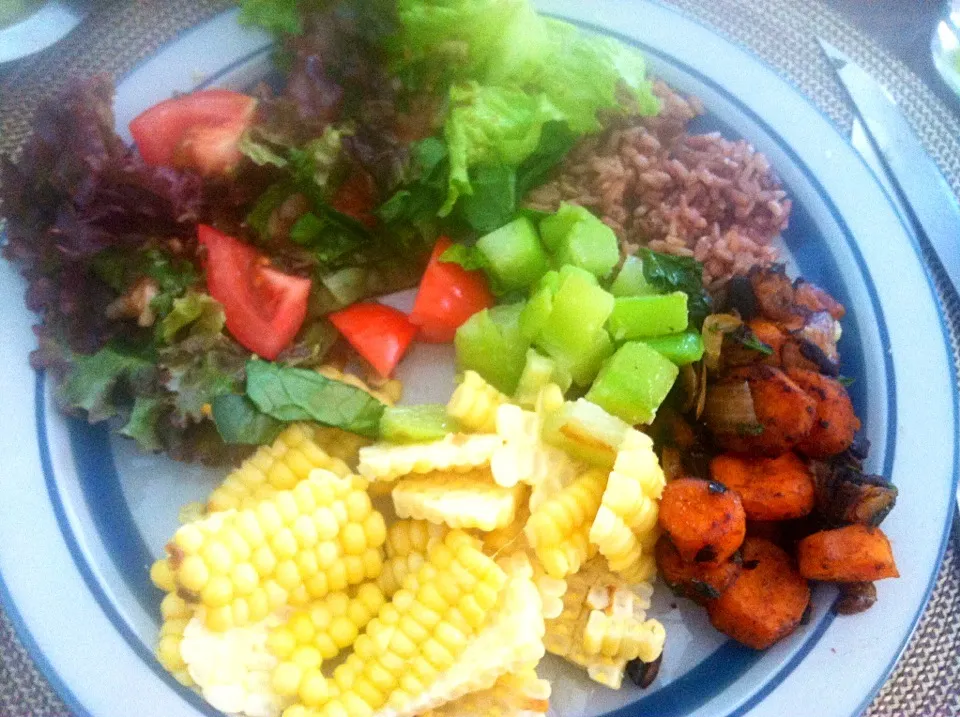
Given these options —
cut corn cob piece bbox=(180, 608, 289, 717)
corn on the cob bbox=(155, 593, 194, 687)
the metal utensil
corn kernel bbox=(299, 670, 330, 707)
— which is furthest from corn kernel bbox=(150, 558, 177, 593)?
the metal utensil

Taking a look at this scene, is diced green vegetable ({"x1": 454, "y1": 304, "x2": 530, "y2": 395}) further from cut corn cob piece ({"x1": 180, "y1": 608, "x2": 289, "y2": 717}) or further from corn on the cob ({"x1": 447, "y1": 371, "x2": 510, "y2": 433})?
cut corn cob piece ({"x1": 180, "y1": 608, "x2": 289, "y2": 717})

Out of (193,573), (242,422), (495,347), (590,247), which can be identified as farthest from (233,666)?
(590,247)

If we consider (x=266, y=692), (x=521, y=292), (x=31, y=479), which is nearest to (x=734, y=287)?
(x=521, y=292)

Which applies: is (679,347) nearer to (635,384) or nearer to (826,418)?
(635,384)

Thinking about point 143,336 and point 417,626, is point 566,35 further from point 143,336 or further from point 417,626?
point 417,626

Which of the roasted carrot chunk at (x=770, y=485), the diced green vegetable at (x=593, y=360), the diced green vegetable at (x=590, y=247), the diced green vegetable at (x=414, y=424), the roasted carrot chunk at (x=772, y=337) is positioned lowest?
the roasted carrot chunk at (x=770, y=485)

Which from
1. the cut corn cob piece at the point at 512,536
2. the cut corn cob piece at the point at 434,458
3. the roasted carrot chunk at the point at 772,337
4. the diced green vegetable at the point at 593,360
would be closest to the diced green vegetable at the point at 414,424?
the cut corn cob piece at the point at 434,458

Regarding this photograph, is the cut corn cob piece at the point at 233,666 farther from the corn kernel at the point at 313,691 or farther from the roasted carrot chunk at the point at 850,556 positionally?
the roasted carrot chunk at the point at 850,556
